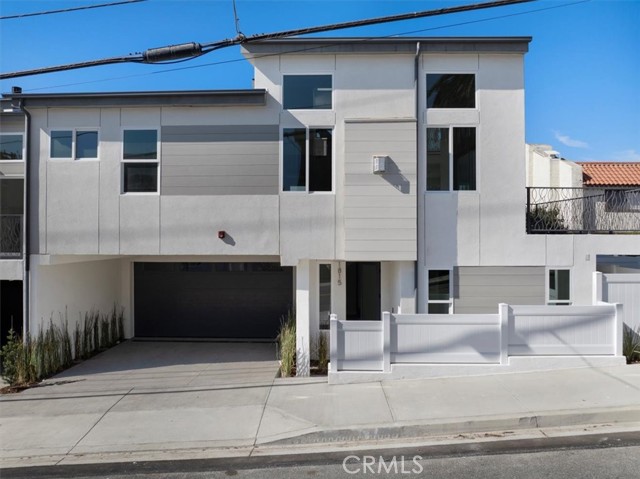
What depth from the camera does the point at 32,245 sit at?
8.98 m

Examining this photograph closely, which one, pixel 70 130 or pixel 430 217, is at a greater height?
pixel 70 130

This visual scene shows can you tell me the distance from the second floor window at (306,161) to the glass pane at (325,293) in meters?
1.88

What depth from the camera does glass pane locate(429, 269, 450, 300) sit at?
8.97 m

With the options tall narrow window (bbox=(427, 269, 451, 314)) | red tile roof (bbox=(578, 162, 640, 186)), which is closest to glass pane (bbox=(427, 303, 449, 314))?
tall narrow window (bbox=(427, 269, 451, 314))

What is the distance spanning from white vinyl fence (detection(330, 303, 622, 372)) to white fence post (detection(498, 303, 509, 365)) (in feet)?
0.05

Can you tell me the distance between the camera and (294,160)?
8859mm

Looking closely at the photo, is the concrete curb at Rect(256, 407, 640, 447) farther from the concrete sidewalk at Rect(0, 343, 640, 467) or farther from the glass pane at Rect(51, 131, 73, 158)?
the glass pane at Rect(51, 131, 73, 158)

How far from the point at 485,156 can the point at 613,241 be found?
310cm

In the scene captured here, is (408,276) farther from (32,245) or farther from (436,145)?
(32,245)

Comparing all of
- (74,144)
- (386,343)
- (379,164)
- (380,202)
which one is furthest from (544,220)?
(74,144)

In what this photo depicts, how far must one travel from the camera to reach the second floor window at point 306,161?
29.0ft

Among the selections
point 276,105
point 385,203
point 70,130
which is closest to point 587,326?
point 385,203

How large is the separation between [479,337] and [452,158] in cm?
358

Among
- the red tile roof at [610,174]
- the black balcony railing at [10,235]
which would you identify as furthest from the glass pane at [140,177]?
the red tile roof at [610,174]
